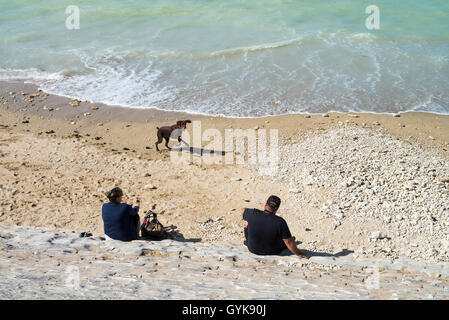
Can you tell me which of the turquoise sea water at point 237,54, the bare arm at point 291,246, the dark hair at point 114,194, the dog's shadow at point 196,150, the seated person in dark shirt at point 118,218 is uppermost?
the turquoise sea water at point 237,54

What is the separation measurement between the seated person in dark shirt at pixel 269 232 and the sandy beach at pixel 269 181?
0.93 ft

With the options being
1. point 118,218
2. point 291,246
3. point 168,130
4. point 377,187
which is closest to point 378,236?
point 377,187

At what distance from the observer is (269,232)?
635 cm

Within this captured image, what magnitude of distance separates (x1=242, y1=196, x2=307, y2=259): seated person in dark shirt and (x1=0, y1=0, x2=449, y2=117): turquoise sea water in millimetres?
8029

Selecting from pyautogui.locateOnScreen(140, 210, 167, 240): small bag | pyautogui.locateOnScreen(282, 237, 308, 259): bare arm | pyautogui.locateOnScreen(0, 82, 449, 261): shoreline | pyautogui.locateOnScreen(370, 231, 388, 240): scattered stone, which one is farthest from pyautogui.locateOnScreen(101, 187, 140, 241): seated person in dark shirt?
pyautogui.locateOnScreen(370, 231, 388, 240): scattered stone

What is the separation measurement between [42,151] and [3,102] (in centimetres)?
511

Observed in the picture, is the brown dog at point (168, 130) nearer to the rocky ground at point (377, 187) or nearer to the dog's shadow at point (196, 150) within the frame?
the dog's shadow at point (196, 150)

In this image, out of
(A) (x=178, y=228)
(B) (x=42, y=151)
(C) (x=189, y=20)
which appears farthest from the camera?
(C) (x=189, y=20)

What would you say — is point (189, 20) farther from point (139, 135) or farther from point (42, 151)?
point (42, 151)

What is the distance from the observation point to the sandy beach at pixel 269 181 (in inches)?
303

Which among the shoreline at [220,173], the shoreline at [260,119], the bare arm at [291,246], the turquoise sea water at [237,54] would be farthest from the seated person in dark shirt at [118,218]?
the turquoise sea water at [237,54]

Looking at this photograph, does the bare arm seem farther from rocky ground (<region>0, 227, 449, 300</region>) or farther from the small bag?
the small bag
